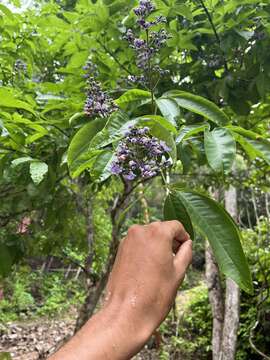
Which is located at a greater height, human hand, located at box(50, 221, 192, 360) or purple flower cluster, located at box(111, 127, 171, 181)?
purple flower cluster, located at box(111, 127, 171, 181)

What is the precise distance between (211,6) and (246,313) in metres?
3.70

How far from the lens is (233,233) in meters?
0.86

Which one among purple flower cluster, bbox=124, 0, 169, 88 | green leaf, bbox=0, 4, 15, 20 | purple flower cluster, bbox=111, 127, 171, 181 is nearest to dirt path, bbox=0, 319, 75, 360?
green leaf, bbox=0, 4, 15, 20

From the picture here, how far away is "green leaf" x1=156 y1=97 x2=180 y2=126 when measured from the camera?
1000 mm

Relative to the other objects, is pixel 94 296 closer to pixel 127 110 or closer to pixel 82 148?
pixel 127 110

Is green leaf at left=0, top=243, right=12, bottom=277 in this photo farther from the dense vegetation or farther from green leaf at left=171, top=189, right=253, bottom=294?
green leaf at left=171, top=189, right=253, bottom=294

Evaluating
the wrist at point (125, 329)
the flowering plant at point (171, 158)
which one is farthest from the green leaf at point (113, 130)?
the wrist at point (125, 329)

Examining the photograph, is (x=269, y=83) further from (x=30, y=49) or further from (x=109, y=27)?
(x=30, y=49)

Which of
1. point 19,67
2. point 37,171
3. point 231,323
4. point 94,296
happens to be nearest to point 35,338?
point 231,323

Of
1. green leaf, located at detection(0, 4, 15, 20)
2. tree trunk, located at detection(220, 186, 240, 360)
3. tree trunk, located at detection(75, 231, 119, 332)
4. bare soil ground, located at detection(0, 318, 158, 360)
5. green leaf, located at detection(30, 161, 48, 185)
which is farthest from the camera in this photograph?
bare soil ground, located at detection(0, 318, 158, 360)

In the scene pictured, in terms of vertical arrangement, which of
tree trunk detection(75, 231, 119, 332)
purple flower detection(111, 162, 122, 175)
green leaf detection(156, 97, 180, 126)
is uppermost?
green leaf detection(156, 97, 180, 126)

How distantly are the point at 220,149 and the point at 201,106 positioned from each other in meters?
0.17

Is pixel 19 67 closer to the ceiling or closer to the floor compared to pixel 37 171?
closer to the ceiling

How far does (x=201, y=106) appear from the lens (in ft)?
3.48
